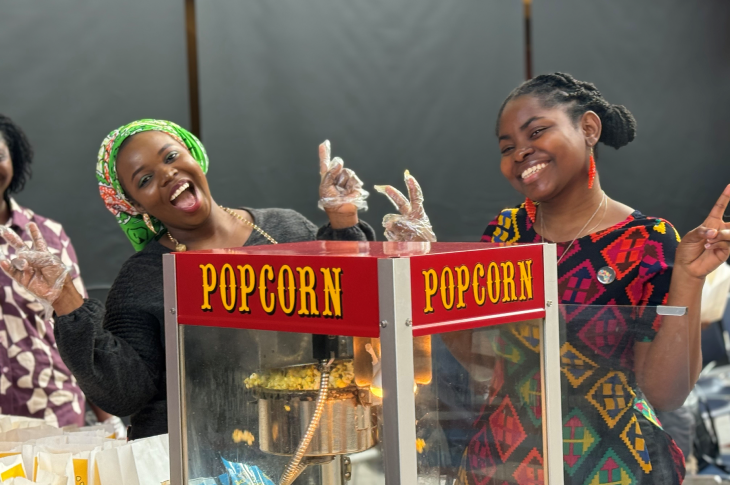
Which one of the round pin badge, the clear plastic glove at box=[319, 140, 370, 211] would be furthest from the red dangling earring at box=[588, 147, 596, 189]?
the clear plastic glove at box=[319, 140, 370, 211]

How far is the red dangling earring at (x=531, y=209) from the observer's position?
1.65 metres

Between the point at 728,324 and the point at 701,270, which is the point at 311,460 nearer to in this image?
the point at 701,270

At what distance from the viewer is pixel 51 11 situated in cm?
311

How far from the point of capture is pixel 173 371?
116 cm

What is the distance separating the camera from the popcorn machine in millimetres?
939

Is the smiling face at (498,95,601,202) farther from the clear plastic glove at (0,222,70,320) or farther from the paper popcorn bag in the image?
the paper popcorn bag

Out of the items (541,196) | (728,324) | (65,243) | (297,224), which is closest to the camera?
(541,196)

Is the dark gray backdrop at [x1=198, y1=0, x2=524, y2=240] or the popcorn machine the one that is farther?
the dark gray backdrop at [x1=198, y1=0, x2=524, y2=240]

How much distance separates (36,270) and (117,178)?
438 mm

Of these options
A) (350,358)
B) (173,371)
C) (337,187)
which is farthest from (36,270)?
(350,358)

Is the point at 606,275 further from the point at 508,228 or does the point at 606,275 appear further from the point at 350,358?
the point at 350,358

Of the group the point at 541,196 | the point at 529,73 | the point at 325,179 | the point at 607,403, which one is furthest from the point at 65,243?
the point at 529,73

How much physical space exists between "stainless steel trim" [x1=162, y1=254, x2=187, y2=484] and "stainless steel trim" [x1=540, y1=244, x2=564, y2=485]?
0.53 m

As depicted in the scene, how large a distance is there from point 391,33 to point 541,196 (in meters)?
2.45
